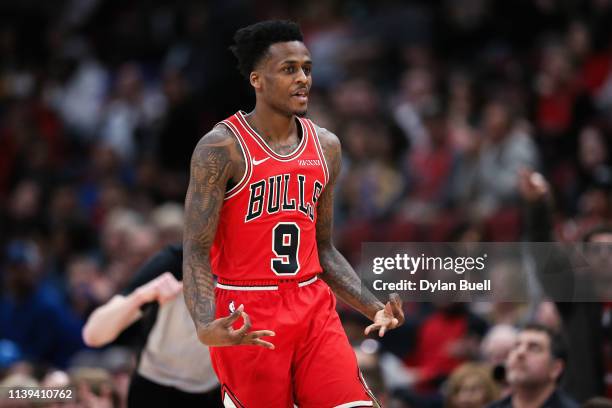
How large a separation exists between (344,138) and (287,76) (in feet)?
25.5

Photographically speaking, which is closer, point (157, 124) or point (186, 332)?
point (186, 332)

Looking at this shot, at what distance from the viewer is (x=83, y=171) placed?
14.9m

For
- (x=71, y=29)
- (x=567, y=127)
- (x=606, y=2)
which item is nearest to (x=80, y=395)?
(x=567, y=127)

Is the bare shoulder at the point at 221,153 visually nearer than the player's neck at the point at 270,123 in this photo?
Yes

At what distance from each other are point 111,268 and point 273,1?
5.04 metres

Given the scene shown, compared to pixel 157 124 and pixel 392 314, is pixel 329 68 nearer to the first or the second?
pixel 157 124

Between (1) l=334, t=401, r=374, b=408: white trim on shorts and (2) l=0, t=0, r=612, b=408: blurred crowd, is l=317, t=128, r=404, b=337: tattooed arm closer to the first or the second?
(1) l=334, t=401, r=374, b=408: white trim on shorts

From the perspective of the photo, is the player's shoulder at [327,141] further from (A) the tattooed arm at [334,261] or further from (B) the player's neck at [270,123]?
(B) the player's neck at [270,123]

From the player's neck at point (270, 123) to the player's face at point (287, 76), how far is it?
0.07m

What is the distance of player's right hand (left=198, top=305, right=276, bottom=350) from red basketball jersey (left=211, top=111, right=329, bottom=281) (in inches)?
16.7

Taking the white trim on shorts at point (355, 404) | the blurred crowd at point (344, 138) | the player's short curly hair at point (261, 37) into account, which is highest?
the blurred crowd at point (344, 138)

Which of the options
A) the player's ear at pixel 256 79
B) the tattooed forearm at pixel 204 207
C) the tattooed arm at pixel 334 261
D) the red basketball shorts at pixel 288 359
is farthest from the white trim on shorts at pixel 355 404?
the player's ear at pixel 256 79

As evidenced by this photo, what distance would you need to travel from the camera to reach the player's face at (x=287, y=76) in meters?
5.36

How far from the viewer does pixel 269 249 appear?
211 inches
